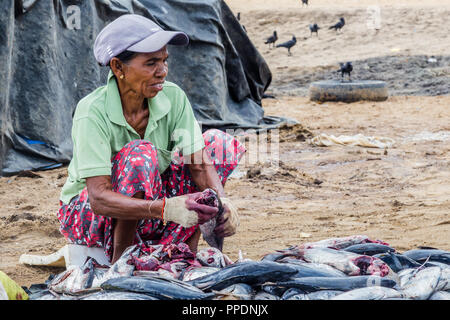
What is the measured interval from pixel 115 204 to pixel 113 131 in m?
0.39

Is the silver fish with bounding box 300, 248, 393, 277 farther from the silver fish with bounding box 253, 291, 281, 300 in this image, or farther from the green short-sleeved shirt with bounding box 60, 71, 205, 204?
the green short-sleeved shirt with bounding box 60, 71, 205, 204

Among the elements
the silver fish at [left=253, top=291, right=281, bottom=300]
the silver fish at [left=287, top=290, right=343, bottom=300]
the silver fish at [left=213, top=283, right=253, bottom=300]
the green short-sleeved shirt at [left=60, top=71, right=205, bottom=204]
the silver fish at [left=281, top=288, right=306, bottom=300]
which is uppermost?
the green short-sleeved shirt at [left=60, top=71, right=205, bottom=204]

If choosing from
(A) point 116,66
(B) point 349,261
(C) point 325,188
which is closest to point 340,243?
(B) point 349,261

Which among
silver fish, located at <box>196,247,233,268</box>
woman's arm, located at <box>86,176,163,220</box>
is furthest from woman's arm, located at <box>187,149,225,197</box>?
woman's arm, located at <box>86,176,163,220</box>

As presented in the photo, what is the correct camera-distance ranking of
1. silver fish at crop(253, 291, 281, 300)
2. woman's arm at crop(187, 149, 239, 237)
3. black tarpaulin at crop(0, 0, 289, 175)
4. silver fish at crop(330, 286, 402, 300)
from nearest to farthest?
silver fish at crop(330, 286, 402, 300) → silver fish at crop(253, 291, 281, 300) → woman's arm at crop(187, 149, 239, 237) → black tarpaulin at crop(0, 0, 289, 175)

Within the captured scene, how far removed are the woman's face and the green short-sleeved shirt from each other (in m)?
0.10

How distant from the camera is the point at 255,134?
7.80 metres

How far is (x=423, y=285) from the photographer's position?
8.14 feet

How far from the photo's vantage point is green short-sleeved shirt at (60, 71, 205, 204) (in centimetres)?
280

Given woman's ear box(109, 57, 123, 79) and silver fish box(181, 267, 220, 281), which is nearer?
silver fish box(181, 267, 220, 281)

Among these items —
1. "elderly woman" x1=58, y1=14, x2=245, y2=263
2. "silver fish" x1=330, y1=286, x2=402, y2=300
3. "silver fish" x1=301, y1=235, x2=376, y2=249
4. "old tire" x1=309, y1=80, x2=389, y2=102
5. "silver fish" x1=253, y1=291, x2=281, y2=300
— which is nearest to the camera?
"silver fish" x1=330, y1=286, x2=402, y2=300

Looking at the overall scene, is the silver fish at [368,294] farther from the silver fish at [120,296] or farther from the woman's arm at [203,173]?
the woman's arm at [203,173]
